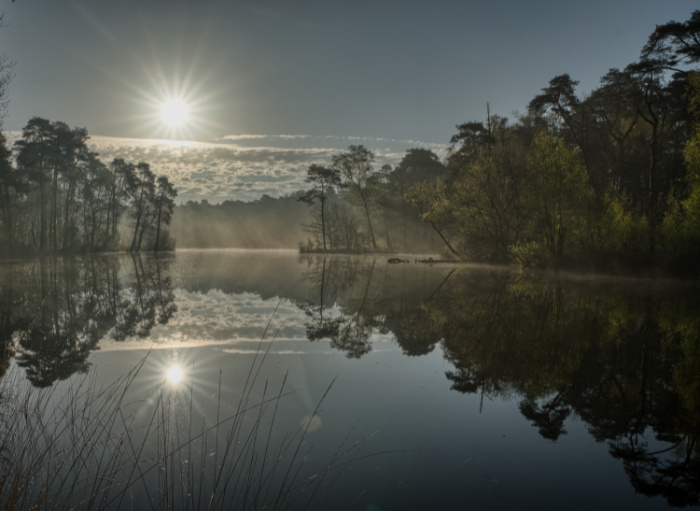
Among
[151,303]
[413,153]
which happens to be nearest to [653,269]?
[151,303]

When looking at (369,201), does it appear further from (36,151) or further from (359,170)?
(36,151)

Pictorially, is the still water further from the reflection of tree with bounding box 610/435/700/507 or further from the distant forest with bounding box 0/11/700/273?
the distant forest with bounding box 0/11/700/273

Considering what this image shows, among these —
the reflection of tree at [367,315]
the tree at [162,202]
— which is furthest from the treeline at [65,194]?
the reflection of tree at [367,315]

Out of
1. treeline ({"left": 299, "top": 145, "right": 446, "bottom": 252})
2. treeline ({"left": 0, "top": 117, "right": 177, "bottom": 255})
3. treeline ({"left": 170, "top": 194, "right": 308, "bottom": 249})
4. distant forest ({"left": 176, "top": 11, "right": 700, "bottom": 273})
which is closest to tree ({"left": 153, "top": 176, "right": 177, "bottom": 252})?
treeline ({"left": 0, "top": 117, "right": 177, "bottom": 255})

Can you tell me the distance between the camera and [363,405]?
18.2 feet

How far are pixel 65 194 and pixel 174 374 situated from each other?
5902 centimetres

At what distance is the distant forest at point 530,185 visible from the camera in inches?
862

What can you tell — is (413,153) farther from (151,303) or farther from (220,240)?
(220,240)

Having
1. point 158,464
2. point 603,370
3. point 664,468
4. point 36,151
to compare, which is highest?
point 36,151

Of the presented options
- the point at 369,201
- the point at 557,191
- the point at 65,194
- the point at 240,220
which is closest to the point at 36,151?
the point at 65,194

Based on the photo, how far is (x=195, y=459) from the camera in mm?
3945

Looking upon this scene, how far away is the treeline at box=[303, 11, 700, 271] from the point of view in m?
20.4

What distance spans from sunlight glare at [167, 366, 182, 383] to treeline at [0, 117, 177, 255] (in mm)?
37227

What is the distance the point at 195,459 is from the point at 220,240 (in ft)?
481
